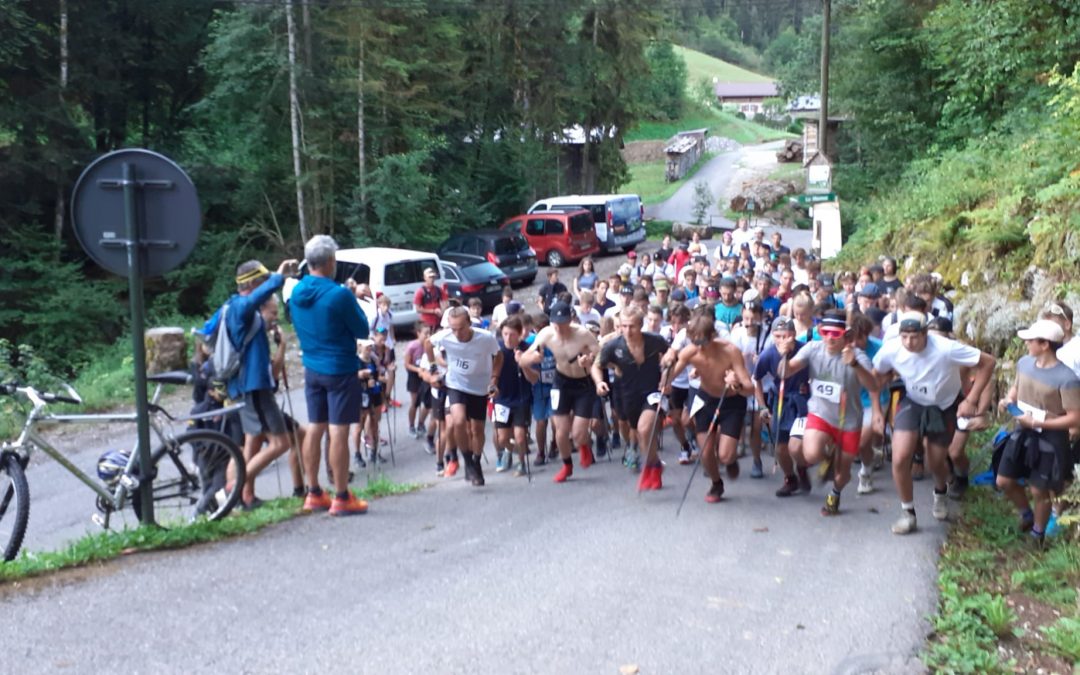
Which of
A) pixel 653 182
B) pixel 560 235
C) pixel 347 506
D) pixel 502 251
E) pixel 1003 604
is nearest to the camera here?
pixel 1003 604

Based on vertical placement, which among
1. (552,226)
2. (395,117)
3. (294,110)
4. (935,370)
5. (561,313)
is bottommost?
(935,370)

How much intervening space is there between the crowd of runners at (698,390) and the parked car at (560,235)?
20.4 metres

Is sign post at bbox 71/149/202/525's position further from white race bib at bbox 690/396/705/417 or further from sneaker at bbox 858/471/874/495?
sneaker at bbox 858/471/874/495

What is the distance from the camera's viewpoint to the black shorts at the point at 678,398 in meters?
10.8


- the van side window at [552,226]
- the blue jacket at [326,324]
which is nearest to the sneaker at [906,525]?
the blue jacket at [326,324]

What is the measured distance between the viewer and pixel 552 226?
33938mm

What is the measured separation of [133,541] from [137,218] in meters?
2.02

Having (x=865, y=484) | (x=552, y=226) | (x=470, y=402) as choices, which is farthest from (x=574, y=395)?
(x=552, y=226)

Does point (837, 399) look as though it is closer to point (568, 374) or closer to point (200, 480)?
point (568, 374)

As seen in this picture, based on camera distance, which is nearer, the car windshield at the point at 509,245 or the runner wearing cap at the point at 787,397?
the runner wearing cap at the point at 787,397

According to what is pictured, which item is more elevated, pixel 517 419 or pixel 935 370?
pixel 935 370

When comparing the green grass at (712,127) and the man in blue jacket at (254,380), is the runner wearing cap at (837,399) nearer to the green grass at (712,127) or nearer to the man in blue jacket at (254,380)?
the man in blue jacket at (254,380)

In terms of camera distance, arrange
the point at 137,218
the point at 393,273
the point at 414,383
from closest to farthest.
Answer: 1. the point at 137,218
2. the point at 414,383
3. the point at 393,273

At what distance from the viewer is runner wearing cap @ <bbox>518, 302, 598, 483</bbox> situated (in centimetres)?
1027
